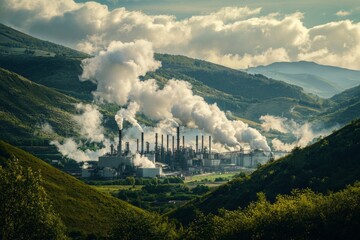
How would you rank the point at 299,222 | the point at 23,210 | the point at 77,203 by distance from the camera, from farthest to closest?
the point at 77,203 → the point at 23,210 → the point at 299,222

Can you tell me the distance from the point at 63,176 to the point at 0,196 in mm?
77981

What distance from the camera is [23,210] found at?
91.7 meters

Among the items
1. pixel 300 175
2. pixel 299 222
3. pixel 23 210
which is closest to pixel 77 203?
pixel 300 175

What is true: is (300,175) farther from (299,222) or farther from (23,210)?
(23,210)

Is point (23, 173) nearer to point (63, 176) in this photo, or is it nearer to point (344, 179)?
point (344, 179)

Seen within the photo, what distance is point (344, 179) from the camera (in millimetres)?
121125

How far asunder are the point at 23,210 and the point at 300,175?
61.2 metres

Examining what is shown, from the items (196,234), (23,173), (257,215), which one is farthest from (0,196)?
(257,215)

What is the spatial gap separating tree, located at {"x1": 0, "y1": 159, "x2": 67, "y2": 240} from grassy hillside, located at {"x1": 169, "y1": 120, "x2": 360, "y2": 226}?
161 ft

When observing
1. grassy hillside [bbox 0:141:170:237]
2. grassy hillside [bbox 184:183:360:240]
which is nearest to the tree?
grassy hillside [bbox 184:183:360:240]

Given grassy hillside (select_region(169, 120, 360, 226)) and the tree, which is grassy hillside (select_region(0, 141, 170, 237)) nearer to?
grassy hillside (select_region(169, 120, 360, 226))

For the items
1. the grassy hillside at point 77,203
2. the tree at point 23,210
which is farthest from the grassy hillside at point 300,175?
the tree at point 23,210

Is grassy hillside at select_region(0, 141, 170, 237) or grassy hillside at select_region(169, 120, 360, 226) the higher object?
grassy hillside at select_region(169, 120, 360, 226)

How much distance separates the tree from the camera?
90812 millimetres
